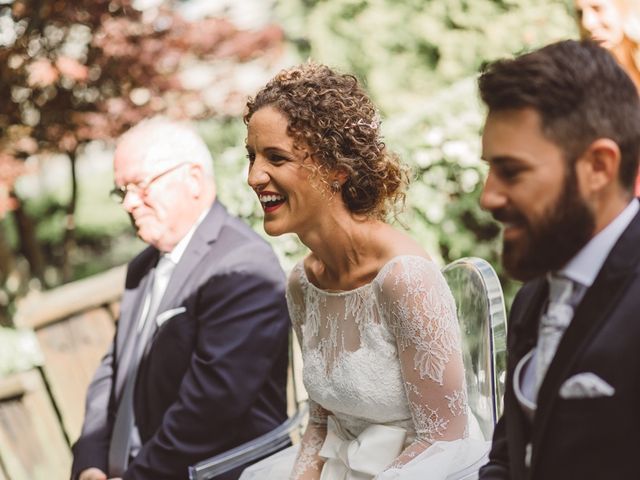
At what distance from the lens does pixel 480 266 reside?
2.26 metres

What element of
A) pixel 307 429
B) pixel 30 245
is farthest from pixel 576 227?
pixel 30 245

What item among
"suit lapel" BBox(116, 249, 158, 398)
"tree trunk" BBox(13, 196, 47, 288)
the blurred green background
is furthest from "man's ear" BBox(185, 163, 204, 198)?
"tree trunk" BBox(13, 196, 47, 288)

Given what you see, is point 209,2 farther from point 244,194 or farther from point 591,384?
point 591,384

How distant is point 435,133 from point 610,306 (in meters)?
3.58

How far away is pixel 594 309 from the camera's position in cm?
130

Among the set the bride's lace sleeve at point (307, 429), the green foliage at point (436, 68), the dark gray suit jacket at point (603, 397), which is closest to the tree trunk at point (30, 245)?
the green foliage at point (436, 68)

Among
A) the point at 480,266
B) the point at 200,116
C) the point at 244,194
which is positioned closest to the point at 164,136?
the point at 480,266

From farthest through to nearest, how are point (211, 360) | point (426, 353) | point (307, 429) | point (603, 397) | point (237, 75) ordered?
point (237, 75) → point (211, 360) → point (307, 429) → point (426, 353) → point (603, 397)

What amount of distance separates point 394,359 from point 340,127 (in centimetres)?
64

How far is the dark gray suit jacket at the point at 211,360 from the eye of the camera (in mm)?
2670

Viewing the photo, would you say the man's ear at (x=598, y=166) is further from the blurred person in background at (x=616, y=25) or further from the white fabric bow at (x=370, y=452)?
the blurred person in background at (x=616, y=25)

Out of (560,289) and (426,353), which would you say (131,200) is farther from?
(560,289)

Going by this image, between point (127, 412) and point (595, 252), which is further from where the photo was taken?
point (127, 412)

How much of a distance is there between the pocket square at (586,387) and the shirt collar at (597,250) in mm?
163
